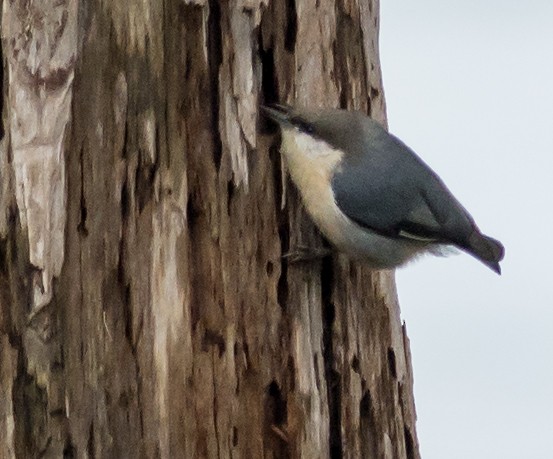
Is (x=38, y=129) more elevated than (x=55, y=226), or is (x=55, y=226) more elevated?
(x=38, y=129)

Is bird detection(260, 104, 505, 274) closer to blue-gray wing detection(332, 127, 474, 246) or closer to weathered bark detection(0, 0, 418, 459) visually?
blue-gray wing detection(332, 127, 474, 246)

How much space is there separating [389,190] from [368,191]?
0.07 m

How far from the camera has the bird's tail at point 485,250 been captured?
352 centimetres

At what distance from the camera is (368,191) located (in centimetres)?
328

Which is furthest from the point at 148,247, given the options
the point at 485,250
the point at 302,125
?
the point at 485,250

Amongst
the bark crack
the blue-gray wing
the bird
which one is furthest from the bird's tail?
the bark crack

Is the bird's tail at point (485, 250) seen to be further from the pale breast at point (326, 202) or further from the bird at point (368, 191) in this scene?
the pale breast at point (326, 202)

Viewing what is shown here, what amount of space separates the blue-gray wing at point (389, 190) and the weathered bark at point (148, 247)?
1.33 feet

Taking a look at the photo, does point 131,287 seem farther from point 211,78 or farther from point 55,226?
point 211,78

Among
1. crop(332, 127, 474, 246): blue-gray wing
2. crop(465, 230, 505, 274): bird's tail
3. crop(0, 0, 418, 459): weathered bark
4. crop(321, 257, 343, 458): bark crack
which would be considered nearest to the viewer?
crop(0, 0, 418, 459): weathered bark

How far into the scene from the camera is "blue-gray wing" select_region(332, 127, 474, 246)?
3.27 m

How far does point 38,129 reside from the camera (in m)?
2.69

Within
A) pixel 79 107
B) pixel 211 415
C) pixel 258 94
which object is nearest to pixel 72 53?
pixel 79 107

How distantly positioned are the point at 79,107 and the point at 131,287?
1.62 ft
